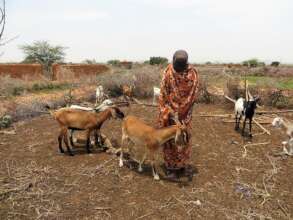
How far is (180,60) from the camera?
583 cm

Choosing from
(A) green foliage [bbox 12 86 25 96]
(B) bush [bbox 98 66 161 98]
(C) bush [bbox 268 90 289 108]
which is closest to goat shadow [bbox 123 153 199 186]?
(C) bush [bbox 268 90 289 108]

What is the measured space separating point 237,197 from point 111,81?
10.9 metres

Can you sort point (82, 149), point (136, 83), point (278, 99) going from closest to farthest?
point (82, 149) → point (278, 99) → point (136, 83)

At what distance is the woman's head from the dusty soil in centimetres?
203

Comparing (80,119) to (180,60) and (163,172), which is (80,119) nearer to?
(163,172)

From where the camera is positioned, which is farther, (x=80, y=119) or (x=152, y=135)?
(x=80, y=119)

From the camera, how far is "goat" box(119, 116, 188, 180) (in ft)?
18.6

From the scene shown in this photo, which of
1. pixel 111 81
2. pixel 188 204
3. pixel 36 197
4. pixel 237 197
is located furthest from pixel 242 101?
pixel 111 81

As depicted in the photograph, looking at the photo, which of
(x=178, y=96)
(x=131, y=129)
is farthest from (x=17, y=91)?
(x=178, y=96)

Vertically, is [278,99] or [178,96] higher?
[178,96]

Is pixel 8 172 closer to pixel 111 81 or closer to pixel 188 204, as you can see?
pixel 188 204

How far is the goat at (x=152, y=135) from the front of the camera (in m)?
5.68

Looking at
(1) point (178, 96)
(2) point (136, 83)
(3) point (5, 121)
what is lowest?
(3) point (5, 121)

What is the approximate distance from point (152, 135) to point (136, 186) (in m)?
0.92
